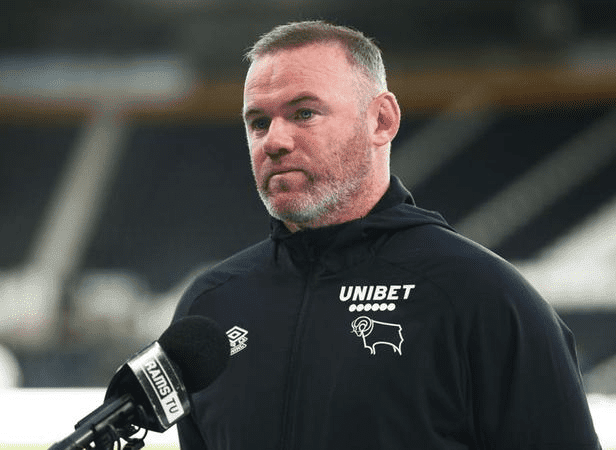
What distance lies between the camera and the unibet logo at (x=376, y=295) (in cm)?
93

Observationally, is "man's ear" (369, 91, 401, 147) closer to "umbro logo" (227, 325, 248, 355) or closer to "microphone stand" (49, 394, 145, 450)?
"umbro logo" (227, 325, 248, 355)

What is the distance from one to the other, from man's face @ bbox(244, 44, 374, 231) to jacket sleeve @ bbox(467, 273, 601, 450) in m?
0.20

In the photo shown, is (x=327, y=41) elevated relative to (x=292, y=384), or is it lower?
elevated

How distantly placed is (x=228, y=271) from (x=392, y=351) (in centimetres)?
26

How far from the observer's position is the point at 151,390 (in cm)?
62

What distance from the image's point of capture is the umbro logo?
982mm

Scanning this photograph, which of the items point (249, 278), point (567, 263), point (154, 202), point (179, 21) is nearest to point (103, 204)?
point (154, 202)

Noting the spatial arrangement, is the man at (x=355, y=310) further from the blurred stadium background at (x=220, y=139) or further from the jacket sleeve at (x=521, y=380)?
the blurred stadium background at (x=220, y=139)

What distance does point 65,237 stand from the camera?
6.02 m

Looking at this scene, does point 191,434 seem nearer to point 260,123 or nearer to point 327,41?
point 260,123

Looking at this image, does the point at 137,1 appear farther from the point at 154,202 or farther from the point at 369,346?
the point at 369,346

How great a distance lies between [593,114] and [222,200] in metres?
2.67

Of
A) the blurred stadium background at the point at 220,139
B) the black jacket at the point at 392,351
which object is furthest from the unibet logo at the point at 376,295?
the blurred stadium background at the point at 220,139

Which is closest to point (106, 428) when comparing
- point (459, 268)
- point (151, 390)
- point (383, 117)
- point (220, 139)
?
point (151, 390)
